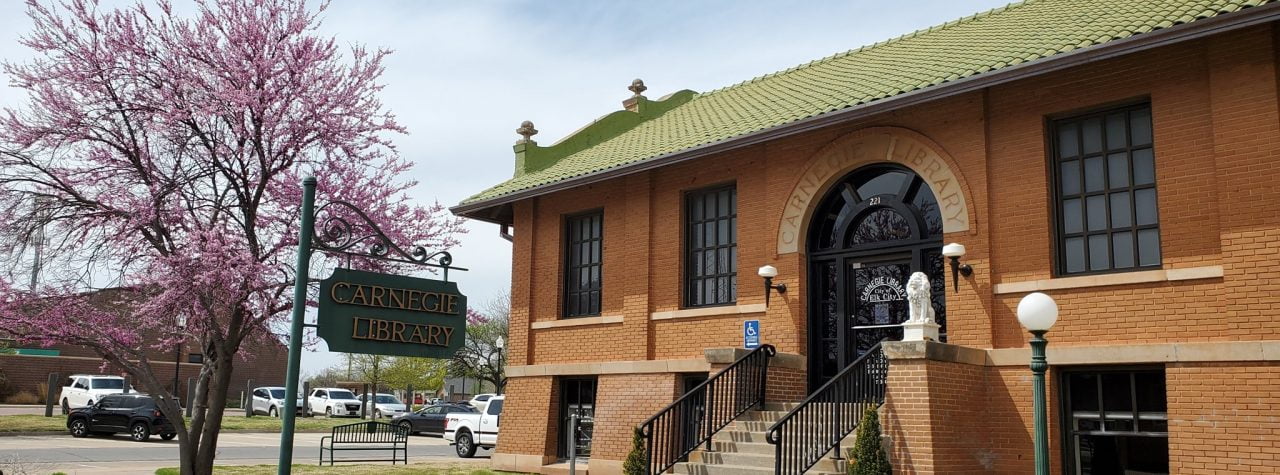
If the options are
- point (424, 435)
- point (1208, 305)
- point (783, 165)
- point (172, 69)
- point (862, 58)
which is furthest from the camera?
point (424, 435)

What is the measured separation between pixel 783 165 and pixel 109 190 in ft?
29.7

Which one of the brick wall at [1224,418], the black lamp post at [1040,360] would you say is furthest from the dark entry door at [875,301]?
the black lamp post at [1040,360]

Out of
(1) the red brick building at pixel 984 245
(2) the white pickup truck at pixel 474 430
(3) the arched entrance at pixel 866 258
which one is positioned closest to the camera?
(1) the red brick building at pixel 984 245

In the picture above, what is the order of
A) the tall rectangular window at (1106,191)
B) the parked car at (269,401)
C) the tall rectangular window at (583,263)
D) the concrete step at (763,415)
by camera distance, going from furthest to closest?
1. the parked car at (269,401)
2. the tall rectangular window at (583,263)
3. the concrete step at (763,415)
4. the tall rectangular window at (1106,191)

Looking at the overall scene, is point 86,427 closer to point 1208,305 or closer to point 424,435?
point 424,435

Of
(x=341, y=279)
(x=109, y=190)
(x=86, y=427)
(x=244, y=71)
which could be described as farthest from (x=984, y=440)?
(x=86, y=427)

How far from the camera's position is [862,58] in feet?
57.6

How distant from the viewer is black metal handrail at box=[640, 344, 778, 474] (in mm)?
13039

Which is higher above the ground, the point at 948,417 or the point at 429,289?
the point at 429,289

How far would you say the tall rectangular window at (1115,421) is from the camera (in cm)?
1090

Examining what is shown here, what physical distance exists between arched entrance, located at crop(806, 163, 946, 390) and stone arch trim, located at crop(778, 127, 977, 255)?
186 mm

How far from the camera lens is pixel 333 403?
47.0 metres

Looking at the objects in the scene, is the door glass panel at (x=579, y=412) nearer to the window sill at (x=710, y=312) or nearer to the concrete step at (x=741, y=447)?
the window sill at (x=710, y=312)

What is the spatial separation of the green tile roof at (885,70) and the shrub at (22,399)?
40.6 meters
